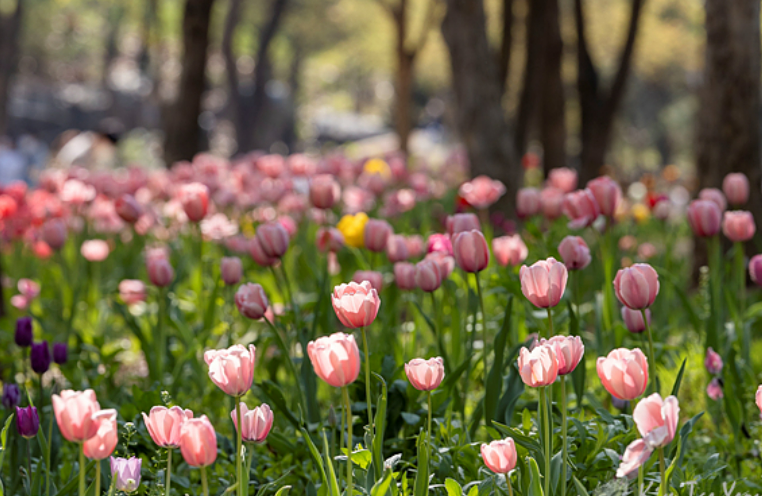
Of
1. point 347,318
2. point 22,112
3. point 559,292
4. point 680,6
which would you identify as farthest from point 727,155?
point 22,112

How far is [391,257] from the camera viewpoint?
9.41ft

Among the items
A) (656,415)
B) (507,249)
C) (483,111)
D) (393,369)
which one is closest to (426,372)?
(656,415)

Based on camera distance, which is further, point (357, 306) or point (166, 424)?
point (357, 306)

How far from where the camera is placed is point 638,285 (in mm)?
1717

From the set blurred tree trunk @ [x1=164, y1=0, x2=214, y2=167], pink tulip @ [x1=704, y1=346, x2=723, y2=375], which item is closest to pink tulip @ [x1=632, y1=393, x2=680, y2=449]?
pink tulip @ [x1=704, y1=346, x2=723, y2=375]

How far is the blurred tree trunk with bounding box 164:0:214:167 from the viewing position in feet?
27.8

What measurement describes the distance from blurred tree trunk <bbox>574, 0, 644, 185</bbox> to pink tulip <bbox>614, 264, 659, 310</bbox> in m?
6.65

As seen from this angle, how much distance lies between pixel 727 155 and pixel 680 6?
91.2 feet

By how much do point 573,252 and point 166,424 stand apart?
1297 mm

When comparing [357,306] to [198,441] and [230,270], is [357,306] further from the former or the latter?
[230,270]

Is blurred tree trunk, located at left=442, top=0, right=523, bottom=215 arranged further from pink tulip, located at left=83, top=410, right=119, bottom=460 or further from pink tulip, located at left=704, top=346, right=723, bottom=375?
pink tulip, located at left=83, top=410, right=119, bottom=460

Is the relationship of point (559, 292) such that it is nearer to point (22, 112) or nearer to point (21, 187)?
point (21, 187)

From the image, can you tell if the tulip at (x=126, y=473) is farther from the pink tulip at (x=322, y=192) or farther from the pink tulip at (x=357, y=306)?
the pink tulip at (x=322, y=192)

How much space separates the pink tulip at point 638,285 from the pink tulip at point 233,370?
2.71 feet
